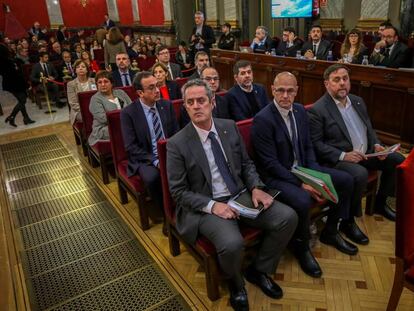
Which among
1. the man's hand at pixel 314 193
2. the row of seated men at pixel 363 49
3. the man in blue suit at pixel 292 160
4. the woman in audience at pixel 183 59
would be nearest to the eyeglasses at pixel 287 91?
the man in blue suit at pixel 292 160

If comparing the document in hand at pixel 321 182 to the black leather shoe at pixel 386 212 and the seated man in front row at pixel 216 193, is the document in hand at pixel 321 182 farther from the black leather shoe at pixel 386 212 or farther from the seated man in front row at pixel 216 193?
the black leather shoe at pixel 386 212

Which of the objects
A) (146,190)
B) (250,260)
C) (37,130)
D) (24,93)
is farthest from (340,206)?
(24,93)

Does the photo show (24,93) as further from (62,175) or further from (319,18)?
(319,18)

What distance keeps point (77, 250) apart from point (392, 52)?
4.47 meters

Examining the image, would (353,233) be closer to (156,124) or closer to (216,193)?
(216,193)

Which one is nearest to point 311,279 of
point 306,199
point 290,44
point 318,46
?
point 306,199

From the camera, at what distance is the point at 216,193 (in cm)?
225

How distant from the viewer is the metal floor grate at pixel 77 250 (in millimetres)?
2275

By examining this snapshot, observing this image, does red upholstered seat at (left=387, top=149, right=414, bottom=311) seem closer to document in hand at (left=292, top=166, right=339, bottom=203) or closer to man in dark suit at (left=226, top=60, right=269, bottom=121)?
document in hand at (left=292, top=166, right=339, bottom=203)

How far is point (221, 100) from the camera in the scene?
350 centimetres

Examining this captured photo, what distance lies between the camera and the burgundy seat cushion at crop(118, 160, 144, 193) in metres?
2.92

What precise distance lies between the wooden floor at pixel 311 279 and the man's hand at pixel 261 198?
56 centimetres

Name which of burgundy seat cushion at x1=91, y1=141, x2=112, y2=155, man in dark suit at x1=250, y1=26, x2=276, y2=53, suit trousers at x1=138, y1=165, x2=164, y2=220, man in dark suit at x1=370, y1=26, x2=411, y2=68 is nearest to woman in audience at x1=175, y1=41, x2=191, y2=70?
man in dark suit at x1=250, y1=26, x2=276, y2=53

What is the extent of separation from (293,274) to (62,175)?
2.89m
